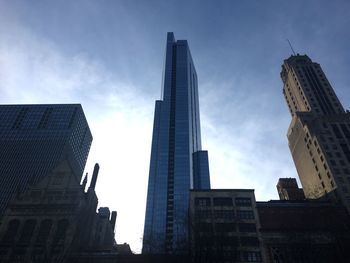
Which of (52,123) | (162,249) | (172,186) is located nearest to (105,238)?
(162,249)

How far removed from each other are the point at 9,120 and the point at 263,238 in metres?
154

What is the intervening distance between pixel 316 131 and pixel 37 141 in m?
131

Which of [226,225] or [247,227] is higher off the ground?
[226,225]

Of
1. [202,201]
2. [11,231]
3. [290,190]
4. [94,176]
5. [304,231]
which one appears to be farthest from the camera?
[290,190]

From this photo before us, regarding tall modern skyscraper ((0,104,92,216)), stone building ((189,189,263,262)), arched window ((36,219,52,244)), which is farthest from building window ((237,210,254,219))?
tall modern skyscraper ((0,104,92,216))

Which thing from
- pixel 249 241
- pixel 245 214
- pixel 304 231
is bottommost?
pixel 249 241

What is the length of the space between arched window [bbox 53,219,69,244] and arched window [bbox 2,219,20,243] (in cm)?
899

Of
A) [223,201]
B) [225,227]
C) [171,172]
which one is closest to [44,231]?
[225,227]

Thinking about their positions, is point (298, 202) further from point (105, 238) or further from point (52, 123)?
point (52, 123)

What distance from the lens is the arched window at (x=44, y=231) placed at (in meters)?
62.6

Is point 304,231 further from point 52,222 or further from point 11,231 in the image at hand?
point 11,231

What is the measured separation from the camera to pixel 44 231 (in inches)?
2534

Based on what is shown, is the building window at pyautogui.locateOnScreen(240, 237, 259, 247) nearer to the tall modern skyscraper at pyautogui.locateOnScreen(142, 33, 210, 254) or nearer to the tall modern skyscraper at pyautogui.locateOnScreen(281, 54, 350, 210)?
the tall modern skyscraper at pyautogui.locateOnScreen(281, 54, 350, 210)

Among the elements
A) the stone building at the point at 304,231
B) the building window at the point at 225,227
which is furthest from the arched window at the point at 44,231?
the stone building at the point at 304,231
